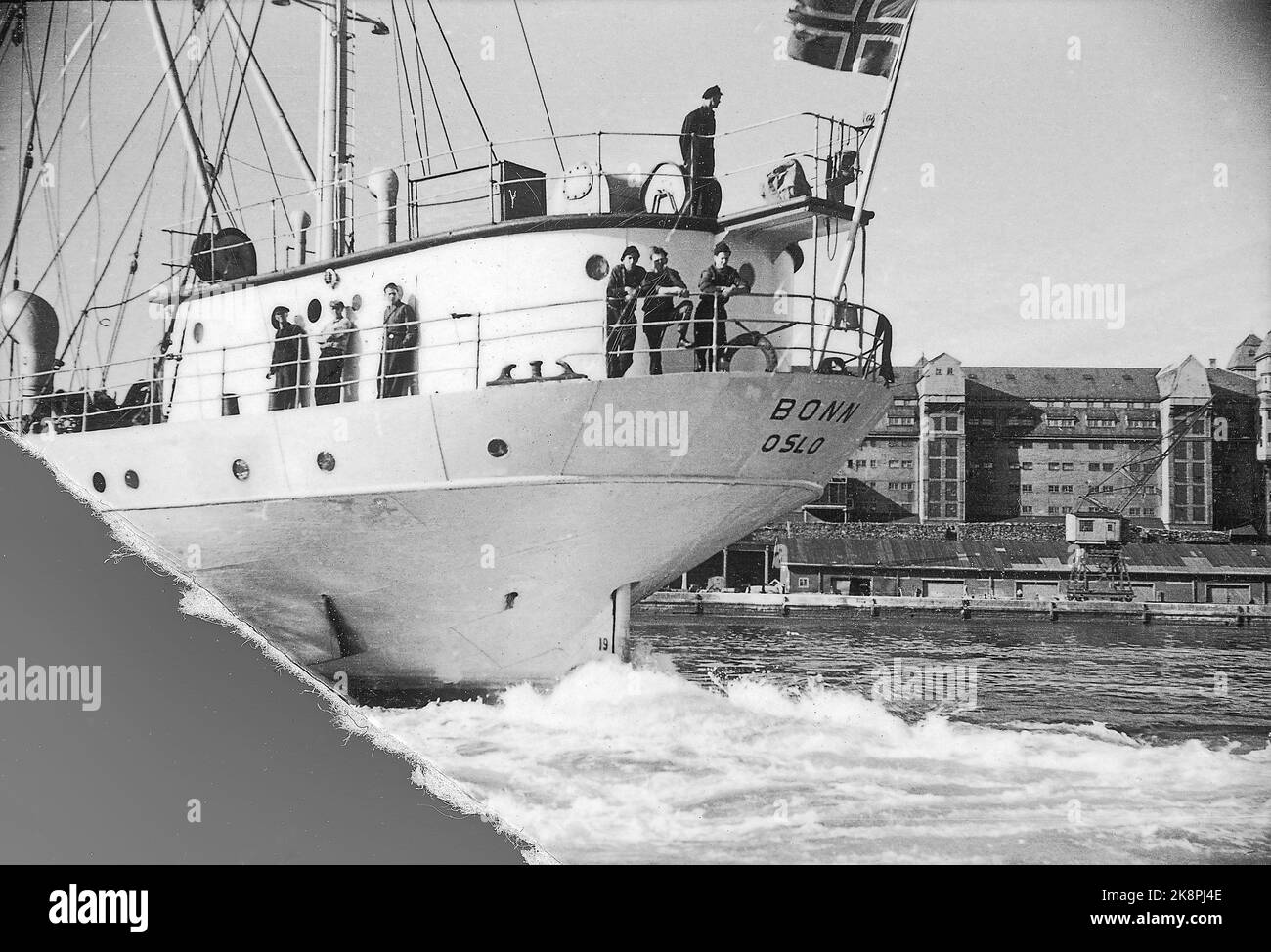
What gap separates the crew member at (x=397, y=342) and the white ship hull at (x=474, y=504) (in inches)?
25.9

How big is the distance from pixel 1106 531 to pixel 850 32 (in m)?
19.8

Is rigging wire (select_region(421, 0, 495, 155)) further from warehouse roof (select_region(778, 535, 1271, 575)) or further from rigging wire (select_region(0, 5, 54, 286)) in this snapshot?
warehouse roof (select_region(778, 535, 1271, 575))

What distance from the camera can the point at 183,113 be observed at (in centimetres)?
945

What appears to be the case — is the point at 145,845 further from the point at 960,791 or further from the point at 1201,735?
the point at 1201,735

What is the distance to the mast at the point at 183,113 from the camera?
28.5ft

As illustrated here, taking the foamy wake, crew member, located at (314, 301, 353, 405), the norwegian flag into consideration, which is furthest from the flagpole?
crew member, located at (314, 301, 353, 405)

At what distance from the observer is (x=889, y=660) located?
1753 centimetres

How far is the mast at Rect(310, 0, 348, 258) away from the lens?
33.3 ft

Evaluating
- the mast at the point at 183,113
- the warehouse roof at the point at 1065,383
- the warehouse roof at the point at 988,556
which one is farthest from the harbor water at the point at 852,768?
the warehouse roof at the point at 988,556

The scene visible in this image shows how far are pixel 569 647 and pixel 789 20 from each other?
509 cm

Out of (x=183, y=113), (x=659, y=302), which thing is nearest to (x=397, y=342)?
(x=659, y=302)

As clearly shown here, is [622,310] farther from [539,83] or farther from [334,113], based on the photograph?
[334,113]

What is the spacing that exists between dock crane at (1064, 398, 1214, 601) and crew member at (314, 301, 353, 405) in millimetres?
14635

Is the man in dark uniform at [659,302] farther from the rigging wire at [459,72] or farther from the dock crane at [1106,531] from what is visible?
the dock crane at [1106,531]
